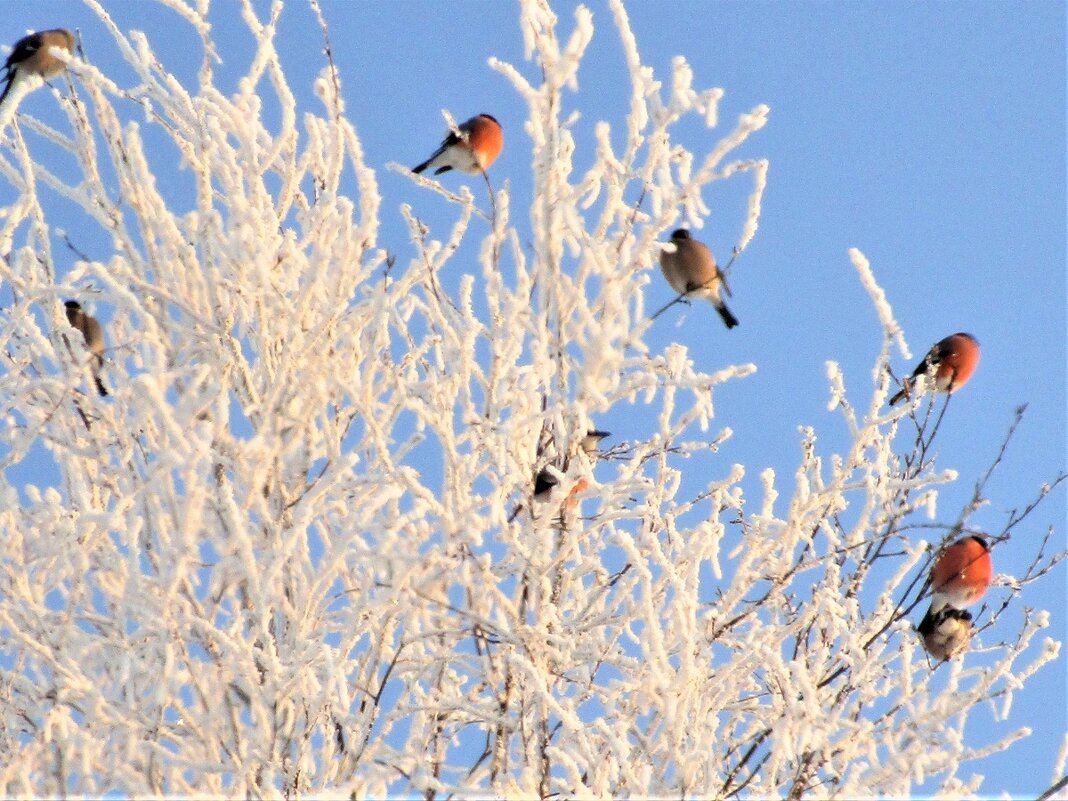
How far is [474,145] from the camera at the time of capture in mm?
Answer: 6500

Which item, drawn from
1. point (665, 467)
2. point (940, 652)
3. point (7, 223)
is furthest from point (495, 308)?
point (940, 652)

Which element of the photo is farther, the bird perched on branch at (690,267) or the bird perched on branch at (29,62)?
the bird perched on branch at (690,267)

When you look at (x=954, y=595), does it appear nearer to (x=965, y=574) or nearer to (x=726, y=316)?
(x=965, y=574)

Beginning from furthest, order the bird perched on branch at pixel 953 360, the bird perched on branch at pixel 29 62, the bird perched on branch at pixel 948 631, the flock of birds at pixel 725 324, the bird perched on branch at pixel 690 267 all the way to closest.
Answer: the bird perched on branch at pixel 690 267
the bird perched on branch at pixel 953 360
the bird perched on branch at pixel 29 62
the bird perched on branch at pixel 948 631
the flock of birds at pixel 725 324

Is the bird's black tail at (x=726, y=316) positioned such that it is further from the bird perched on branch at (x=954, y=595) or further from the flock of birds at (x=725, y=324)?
the bird perched on branch at (x=954, y=595)

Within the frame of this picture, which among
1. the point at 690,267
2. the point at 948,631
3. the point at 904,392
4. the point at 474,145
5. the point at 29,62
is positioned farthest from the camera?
the point at 474,145

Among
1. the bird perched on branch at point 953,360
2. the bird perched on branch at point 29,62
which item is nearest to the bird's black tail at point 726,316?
the bird perched on branch at point 953,360

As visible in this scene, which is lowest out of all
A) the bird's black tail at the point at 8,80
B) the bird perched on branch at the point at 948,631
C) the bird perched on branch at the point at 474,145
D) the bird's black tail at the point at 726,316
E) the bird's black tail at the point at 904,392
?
the bird perched on branch at the point at 948,631

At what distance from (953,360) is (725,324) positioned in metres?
1.61

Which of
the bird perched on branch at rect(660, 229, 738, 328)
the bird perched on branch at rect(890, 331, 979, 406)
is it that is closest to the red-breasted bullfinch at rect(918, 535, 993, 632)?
the bird perched on branch at rect(890, 331, 979, 406)

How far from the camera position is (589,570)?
3279 millimetres

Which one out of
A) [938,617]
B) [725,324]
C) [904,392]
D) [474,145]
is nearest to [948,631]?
[938,617]

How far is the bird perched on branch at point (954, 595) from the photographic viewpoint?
14.9 ft

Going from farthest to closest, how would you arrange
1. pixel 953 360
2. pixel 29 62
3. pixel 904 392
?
pixel 953 360
pixel 29 62
pixel 904 392
